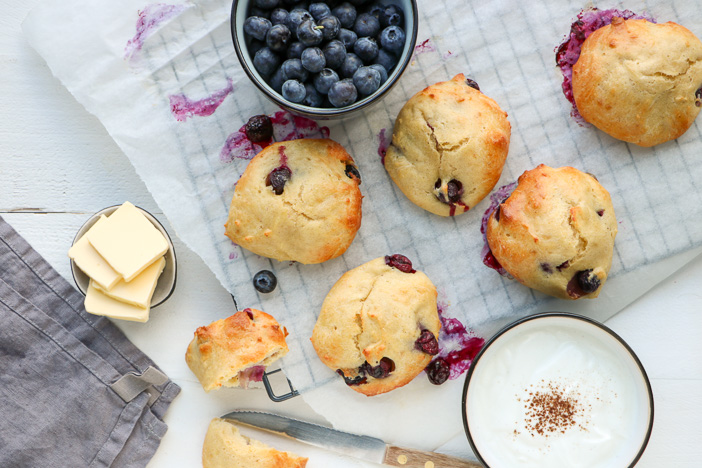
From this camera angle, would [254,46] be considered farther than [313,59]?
Yes

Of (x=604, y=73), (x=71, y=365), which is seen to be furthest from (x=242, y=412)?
(x=604, y=73)

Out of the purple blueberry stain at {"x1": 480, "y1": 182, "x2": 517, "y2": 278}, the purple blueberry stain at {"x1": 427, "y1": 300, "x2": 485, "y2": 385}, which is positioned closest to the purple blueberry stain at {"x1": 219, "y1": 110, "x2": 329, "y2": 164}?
the purple blueberry stain at {"x1": 480, "y1": 182, "x2": 517, "y2": 278}

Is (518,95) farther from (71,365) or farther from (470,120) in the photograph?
(71,365)

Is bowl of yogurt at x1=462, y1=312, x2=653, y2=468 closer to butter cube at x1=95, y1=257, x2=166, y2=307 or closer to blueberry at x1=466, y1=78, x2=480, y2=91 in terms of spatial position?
blueberry at x1=466, y1=78, x2=480, y2=91

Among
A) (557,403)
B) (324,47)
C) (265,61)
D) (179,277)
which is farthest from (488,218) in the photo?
(179,277)

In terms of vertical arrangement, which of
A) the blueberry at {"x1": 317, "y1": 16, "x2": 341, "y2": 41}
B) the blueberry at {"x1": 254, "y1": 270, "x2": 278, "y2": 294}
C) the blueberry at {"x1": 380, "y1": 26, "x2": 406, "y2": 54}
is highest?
the blueberry at {"x1": 317, "y1": 16, "x2": 341, "y2": 41}

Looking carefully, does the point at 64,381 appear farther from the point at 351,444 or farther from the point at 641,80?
the point at 641,80

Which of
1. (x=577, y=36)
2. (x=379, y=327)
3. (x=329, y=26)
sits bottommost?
(x=379, y=327)
